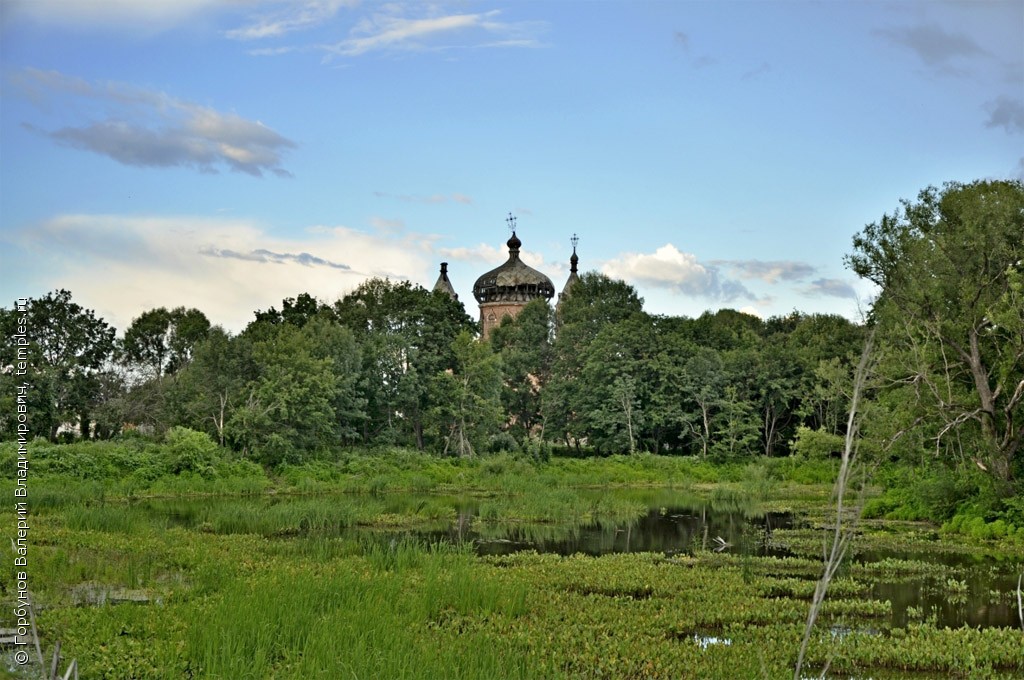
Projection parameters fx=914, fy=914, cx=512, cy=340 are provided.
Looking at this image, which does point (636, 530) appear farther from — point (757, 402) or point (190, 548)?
point (757, 402)

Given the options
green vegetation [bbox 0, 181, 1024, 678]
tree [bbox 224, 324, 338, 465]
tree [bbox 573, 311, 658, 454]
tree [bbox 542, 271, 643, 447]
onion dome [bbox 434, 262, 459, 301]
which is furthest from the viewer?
onion dome [bbox 434, 262, 459, 301]

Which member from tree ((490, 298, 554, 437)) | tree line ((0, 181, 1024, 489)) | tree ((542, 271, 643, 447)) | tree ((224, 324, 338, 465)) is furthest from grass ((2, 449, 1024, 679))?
tree ((490, 298, 554, 437))

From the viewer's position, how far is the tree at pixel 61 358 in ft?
118

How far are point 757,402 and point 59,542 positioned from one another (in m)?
35.1

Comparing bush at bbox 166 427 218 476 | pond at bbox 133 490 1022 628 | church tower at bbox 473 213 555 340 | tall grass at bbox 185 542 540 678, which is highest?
church tower at bbox 473 213 555 340

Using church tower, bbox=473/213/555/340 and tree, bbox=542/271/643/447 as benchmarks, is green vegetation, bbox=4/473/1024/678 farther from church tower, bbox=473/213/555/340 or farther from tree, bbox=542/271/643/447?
church tower, bbox=473/213/555/340

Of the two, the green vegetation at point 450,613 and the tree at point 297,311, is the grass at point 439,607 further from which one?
the tree at point 297,311

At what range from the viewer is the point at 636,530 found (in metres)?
21.8

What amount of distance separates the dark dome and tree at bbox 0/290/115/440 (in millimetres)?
28122

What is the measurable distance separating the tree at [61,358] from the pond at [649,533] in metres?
13.2

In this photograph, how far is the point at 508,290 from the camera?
63.5m

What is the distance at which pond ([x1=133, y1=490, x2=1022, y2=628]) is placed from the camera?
44.1ft

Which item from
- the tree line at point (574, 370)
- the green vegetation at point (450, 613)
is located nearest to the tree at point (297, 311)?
the tree line at point (574, 370)

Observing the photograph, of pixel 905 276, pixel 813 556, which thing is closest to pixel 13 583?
pixel 813 556
